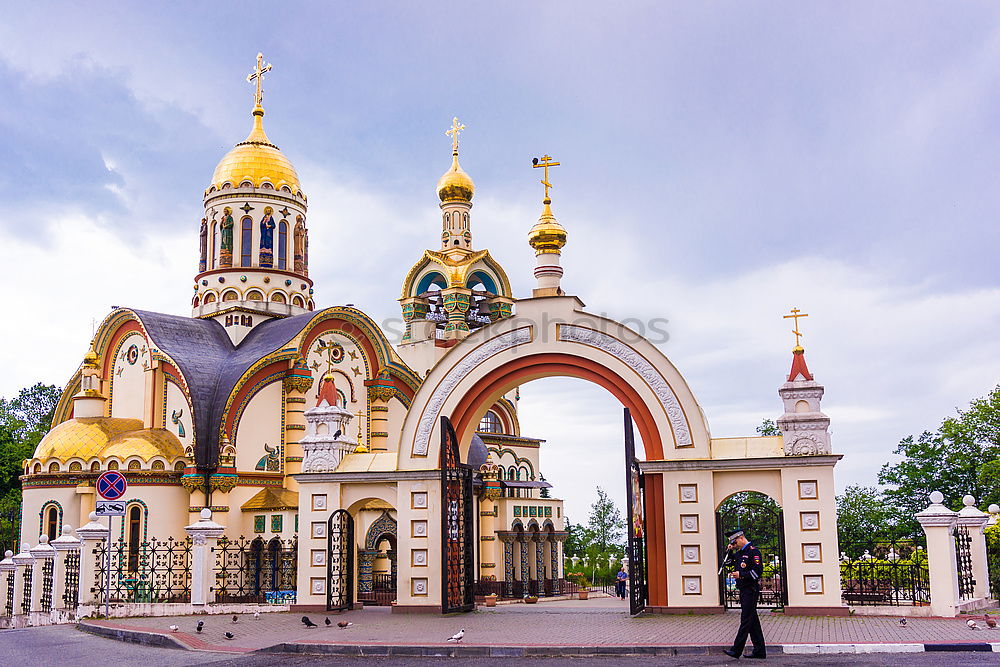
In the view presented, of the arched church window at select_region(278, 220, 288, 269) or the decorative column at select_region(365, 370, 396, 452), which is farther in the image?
the arched church window at select_region(278, 220, 288, 269)

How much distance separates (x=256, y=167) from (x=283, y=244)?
8.31ft

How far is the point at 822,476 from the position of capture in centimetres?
1664

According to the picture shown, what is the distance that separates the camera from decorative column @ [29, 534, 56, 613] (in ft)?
64.5

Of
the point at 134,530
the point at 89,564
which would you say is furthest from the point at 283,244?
the point at 89,564

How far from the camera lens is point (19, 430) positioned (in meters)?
42.2

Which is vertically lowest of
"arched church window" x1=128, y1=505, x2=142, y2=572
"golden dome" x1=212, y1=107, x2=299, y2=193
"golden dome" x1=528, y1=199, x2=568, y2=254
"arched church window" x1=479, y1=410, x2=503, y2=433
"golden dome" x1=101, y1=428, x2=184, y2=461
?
"arched church window" x1=128, y1=505, x2=142, y2=572

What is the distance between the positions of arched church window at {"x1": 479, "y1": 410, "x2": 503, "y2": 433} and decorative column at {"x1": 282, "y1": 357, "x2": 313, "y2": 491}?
9.48 metres

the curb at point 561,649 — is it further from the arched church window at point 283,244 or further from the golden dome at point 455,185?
the golden dome at point 455,185

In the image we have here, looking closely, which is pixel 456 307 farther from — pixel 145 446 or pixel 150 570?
pixel 150 570

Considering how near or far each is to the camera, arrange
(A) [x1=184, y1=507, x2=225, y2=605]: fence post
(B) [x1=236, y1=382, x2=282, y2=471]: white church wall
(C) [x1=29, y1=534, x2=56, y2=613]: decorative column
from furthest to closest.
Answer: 1. (B) [x1=236, y1=382, x2=282, y2=471]: white church wall
2. (C) [x1=29, y1=534, x2=56, y2=613]: decorative column
3. (A) [x1=184, y1=507, x2=225, y2=605]: fence post

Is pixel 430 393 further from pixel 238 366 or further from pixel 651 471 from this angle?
pixel 238 366

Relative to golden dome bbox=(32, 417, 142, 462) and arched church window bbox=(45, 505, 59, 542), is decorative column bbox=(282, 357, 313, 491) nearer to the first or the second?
golden dome bbox=(32, 417, 142, 462)

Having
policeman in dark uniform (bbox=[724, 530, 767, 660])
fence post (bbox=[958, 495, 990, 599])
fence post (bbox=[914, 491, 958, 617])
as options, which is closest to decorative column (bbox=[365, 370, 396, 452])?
fence post (bbox=[958, 495, 990, 599])

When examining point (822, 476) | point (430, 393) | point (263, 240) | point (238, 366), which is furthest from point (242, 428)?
point (822, 476)
